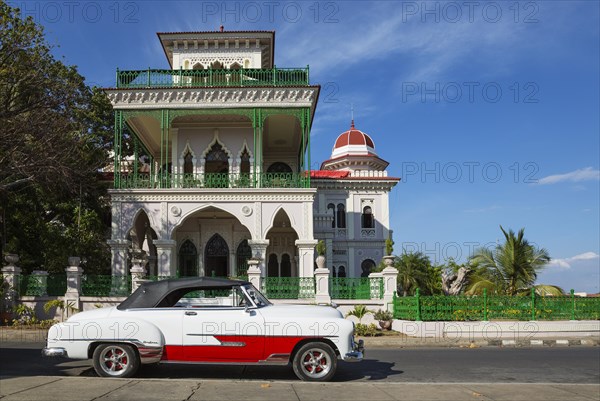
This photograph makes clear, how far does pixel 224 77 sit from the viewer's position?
25219mm

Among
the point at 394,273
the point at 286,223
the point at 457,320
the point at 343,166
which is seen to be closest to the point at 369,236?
the point at 343,166

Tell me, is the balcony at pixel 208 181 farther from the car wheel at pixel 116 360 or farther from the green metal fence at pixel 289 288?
the car wheel at pixel 116 360

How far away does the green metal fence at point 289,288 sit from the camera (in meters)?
19.5

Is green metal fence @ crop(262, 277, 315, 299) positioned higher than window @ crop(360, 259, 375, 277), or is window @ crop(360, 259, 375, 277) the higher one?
window @ crop(360, 259, 375, 277)

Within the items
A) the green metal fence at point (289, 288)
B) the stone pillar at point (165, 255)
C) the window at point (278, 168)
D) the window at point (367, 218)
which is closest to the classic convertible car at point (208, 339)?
the green metal fence at point (289, 288)

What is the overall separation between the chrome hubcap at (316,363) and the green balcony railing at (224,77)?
56.1 feet

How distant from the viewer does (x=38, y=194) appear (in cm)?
2588

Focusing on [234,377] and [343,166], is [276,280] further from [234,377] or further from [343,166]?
[343,166]

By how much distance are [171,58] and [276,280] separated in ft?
50.4

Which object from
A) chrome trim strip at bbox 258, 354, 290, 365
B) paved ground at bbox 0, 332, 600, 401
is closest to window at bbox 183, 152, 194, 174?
paved ground at bbox 0, 332, 600, 401

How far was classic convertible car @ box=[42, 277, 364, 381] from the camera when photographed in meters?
Result: 8.34

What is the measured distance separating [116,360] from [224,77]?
1854 cm

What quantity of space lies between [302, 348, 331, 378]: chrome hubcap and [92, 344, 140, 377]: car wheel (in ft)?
8.08

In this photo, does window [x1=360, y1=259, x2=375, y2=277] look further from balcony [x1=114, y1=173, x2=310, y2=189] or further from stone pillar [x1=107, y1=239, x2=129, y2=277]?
stone pillar [x1=107, y1=239, x2=129, y2=277]
